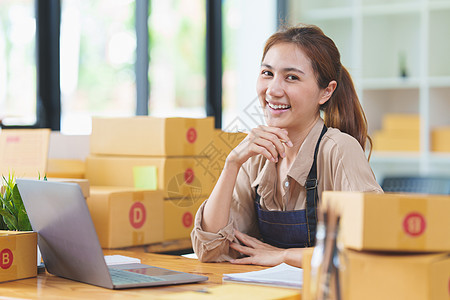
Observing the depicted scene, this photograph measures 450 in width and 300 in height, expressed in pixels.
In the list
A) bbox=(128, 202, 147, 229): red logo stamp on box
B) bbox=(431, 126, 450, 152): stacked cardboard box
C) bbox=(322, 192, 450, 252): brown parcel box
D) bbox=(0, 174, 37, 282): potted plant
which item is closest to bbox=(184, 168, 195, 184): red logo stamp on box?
bbox=(128, 202, 147, 229): red logo stamp on box

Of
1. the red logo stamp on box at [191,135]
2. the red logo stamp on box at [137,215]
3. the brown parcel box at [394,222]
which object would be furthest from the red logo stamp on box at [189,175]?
the brown parcel box at [394,222]

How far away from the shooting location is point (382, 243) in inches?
46.3

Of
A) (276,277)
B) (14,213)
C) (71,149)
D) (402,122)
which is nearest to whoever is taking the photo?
(276,277)

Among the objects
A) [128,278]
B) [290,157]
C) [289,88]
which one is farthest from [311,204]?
[128,278]

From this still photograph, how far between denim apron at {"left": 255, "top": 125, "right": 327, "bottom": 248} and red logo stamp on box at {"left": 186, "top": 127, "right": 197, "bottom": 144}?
636 mm

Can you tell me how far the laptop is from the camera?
55.5 inches

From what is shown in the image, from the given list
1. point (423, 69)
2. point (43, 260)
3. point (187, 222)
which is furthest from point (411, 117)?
point (43, 260)

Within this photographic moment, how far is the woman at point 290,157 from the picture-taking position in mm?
1857

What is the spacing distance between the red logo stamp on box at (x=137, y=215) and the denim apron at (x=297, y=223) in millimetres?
576

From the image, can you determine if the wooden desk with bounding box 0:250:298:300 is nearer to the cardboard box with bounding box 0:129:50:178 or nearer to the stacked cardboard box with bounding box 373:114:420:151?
the cardboard box with bounding box 0:129:50:178

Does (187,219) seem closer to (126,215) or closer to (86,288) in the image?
(126,215)

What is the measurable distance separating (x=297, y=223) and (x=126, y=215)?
0.71 m

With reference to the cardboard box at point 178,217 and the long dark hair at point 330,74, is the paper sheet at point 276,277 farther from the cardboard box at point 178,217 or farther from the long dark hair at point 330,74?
the cardboard box at point 178,217

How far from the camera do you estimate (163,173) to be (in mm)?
2467
